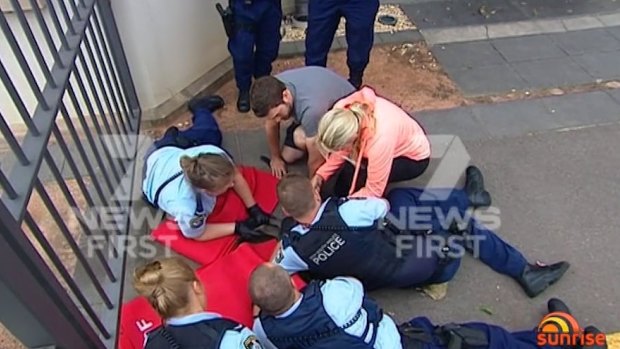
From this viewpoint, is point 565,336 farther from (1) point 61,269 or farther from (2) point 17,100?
(2) point 17,100

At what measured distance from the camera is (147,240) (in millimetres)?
2807

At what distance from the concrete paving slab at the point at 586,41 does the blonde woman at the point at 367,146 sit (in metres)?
2.06

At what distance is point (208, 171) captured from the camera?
7.98 ft

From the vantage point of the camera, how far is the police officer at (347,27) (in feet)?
10.9

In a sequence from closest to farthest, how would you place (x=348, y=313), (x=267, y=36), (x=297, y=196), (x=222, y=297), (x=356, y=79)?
(x=348, y=313), (x=297, y=196), (x=222, y=297), (x=267, y=36), (x=356, y=79)

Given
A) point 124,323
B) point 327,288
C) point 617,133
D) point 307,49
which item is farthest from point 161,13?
point 617,133

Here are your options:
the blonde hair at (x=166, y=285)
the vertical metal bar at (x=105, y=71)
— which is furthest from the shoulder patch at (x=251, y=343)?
the vertical metal bar at (x=105, y=71)

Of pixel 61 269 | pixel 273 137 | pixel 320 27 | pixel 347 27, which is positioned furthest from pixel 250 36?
pixel 61 269

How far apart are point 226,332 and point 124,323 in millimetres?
778

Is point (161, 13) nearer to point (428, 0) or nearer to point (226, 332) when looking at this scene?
point (226, 332)

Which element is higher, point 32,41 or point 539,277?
point 32,41

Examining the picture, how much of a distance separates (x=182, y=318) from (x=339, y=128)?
38.2 inches

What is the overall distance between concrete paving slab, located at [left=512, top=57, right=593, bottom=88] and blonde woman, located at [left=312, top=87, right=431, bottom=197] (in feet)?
4.85

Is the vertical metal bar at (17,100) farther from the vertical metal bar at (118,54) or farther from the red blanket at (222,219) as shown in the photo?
the vertical metal bar at (118,54)
